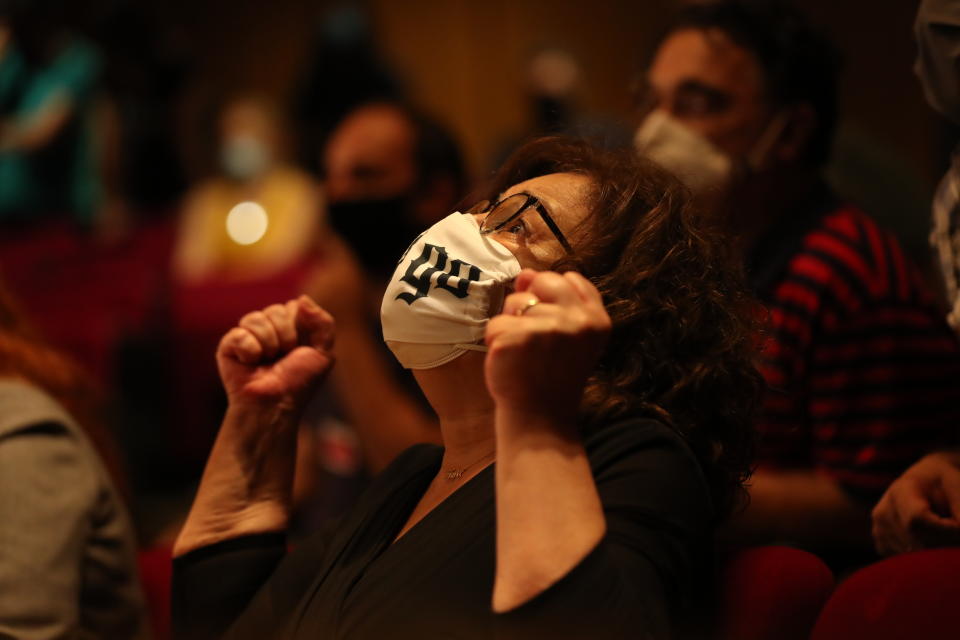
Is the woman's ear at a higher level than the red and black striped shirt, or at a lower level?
higher

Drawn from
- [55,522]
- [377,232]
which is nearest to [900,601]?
[55,522]

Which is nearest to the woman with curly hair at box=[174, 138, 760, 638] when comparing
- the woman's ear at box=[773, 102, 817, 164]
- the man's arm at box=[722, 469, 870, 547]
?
the man's arm at box=[722, 469, 870, 547]

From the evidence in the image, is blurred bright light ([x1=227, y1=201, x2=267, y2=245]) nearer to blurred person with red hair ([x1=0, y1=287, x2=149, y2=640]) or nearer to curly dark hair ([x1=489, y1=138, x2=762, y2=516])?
blurred person with red hair ([x1=0, y1=287, x2=149, y2=640])

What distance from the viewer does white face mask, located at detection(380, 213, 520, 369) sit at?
1.10 metres

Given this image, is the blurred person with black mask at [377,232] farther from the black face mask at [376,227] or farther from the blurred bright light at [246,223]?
the blurred bright light at [246,223]

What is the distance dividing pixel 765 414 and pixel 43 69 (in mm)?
3195

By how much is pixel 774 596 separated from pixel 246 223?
3.54 meters

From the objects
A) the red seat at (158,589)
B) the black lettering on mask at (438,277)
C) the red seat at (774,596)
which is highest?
the black lettering on mask at (438,277)

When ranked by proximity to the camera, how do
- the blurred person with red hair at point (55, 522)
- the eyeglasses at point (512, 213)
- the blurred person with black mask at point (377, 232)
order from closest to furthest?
the eyeglasses at point (512, 213) → the blurred person with red hair at point (55, 522) → the blurred person with black mask at point (377, 232)

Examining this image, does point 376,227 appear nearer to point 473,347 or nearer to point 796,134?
point 796,134

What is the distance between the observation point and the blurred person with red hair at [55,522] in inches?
51.4

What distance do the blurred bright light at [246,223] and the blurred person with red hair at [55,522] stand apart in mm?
2730

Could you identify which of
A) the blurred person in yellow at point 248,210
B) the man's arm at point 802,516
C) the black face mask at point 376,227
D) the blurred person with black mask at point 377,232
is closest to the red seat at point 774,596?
the man's arm at point 802,516

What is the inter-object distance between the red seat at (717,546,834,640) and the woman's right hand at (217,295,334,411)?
0.55m
